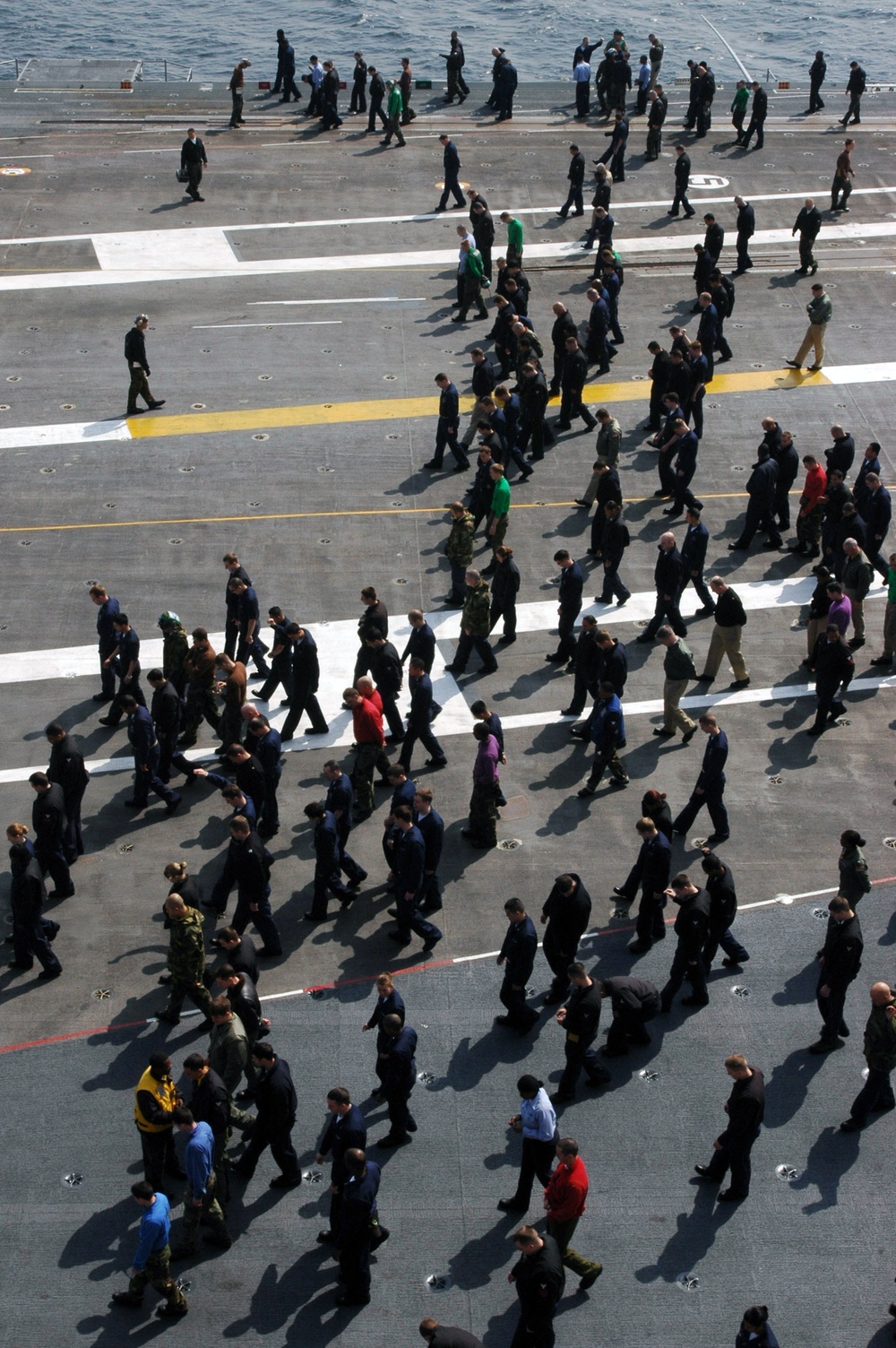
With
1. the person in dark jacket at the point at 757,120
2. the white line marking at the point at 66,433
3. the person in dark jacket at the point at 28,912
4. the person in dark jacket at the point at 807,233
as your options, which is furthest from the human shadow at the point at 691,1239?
the person in dark jacket at the point at 757,120

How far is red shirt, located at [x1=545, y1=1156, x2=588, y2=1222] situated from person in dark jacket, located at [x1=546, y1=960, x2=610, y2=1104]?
1524 millimetres

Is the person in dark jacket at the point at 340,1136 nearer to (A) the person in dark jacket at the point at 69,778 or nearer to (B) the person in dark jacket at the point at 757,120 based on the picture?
(A) the person in dark jacket at the point at 69,778

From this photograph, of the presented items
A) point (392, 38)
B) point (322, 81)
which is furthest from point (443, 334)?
point (392, 38)

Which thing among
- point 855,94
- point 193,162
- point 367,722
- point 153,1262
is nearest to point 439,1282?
point 153,1262

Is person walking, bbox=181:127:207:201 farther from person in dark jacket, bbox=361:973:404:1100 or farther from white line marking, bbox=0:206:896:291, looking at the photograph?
person in dark jacket, bbox=361:973:404:1100

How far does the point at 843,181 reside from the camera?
107 feet

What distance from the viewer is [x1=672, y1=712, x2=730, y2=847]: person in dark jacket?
15266 mm

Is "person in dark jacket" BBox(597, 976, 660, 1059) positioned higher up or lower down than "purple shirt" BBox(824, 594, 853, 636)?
lower down

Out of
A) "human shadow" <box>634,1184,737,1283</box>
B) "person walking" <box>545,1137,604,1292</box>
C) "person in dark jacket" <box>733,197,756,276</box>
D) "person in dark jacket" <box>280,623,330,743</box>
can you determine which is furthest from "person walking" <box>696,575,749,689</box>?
"person in dark jacket" <box>733,197,756,276</box>

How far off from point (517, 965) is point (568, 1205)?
98.9 inches

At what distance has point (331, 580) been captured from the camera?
68.7 feet

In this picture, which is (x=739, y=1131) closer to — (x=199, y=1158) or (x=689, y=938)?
(x=689, y=938)

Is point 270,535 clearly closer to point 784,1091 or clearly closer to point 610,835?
point 610,835

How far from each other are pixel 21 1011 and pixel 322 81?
1168 inches
